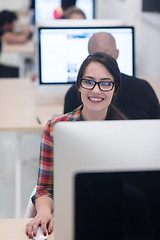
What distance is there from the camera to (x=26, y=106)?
3195 millimetres

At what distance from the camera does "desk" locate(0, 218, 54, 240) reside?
159 cm

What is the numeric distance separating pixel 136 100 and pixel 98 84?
0.78m

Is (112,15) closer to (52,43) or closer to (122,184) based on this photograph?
(52,43)

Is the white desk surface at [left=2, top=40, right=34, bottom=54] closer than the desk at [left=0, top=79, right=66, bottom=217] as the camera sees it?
No

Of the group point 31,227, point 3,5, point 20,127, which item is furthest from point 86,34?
point 3,5

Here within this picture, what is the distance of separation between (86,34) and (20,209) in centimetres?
107

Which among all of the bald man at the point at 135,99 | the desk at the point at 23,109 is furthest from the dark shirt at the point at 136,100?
the desk at the point at 23,109

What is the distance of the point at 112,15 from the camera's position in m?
6.70

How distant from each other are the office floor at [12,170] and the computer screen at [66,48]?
0.79 m

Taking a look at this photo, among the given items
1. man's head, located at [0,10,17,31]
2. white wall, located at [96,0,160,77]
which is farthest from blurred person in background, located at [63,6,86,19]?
man's head, located at [0,10,17,31]

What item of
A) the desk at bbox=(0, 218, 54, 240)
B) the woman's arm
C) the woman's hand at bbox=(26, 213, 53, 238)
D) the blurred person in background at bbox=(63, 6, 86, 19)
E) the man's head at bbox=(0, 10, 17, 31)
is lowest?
the desk at bbox=(0, 218, 54, 240)

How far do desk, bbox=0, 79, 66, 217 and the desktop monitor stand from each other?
1.74m

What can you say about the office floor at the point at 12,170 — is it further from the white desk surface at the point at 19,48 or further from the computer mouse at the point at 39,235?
the computer mouse at the point at 39,235

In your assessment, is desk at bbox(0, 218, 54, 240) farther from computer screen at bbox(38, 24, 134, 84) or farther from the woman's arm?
computer screen at bbox(38, 24, 134, 84)
